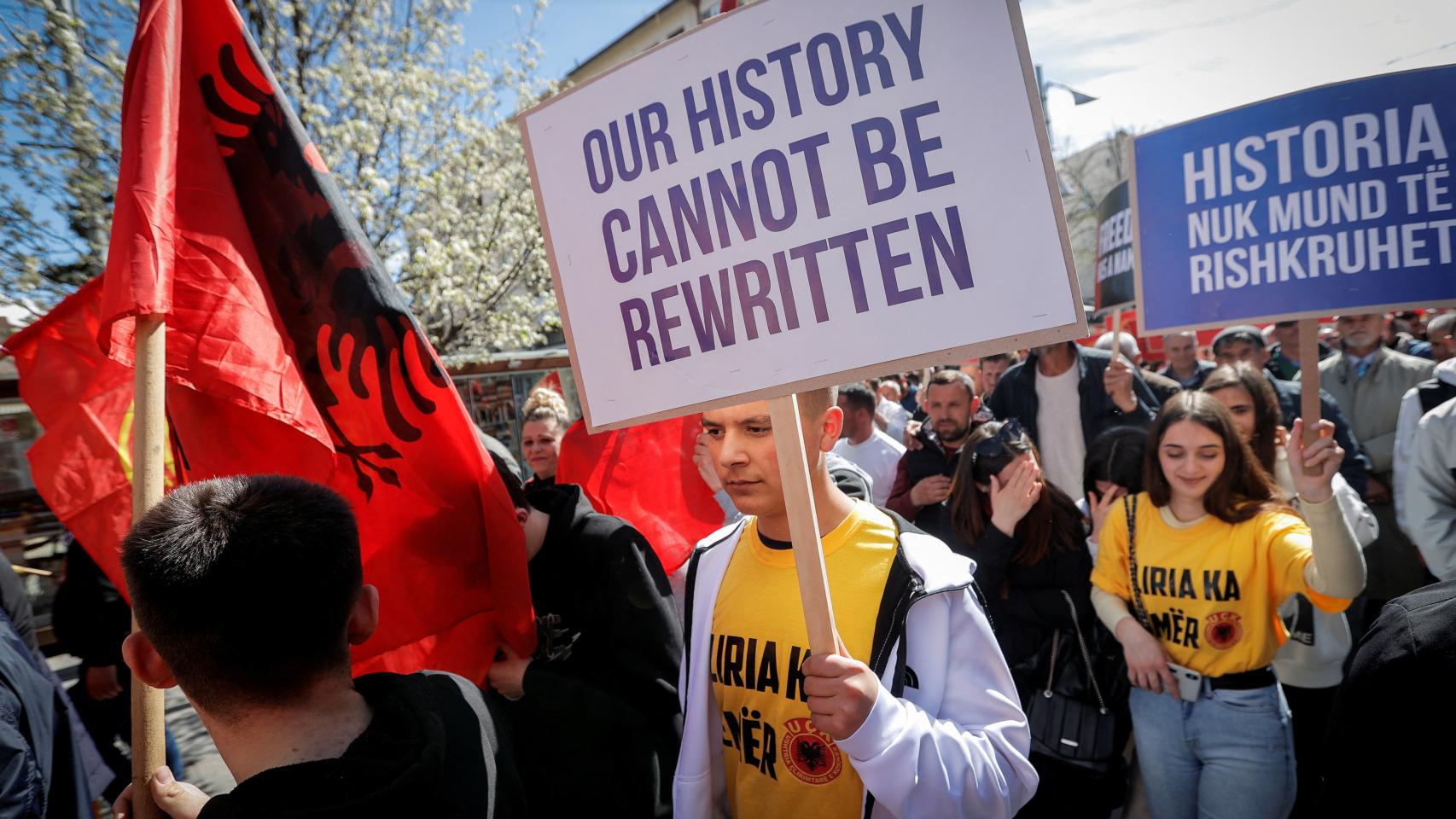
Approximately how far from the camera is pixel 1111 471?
3.20m

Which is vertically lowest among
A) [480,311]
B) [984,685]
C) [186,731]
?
[186,731]

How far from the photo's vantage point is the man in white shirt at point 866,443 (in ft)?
15.6

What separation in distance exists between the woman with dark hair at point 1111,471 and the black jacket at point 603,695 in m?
1.86

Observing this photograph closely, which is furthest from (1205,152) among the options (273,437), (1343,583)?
(273,437)

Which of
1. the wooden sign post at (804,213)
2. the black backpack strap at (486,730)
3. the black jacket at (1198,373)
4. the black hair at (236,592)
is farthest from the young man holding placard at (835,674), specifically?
the black jacket at (1198,373)

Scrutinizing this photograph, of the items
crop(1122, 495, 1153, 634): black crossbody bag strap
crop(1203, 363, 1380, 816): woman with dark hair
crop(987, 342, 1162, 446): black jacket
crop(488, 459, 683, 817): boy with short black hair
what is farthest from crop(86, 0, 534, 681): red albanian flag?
A: crop(987, 342, 1162, 446): black jacket

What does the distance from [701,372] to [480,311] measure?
799cm

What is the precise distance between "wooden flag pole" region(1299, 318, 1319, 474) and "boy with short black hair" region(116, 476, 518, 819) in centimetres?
250

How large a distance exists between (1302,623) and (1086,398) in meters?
2.35

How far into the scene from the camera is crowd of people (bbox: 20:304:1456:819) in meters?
1.20

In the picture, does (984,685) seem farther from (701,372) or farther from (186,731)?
(186,731)

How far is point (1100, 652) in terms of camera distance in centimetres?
279

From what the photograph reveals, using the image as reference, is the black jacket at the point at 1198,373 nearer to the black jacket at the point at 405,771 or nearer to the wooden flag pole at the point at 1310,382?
the wooden flag pole at the point at 1310,382

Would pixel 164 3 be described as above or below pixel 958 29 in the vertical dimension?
above
